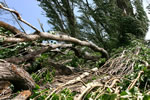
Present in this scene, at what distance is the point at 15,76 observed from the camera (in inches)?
73.3

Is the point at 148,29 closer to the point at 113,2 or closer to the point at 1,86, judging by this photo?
the point at 113,2

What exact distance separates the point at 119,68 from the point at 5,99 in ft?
6.17

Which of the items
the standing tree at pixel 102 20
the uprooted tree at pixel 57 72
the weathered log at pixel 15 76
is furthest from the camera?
the standing tree at pixel 102 20

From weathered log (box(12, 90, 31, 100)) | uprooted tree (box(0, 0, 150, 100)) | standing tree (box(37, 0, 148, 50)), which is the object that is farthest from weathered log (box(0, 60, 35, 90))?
standing tree (box(37, 0, 148, 50))

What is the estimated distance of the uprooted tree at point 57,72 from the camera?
1.54 m

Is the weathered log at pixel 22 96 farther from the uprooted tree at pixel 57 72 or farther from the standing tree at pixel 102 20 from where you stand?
the standing tree at pixel 102 20

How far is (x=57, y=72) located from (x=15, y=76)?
144 centimetres

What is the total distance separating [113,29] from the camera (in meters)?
6.27

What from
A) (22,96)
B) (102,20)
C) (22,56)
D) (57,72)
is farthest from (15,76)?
(102,20)

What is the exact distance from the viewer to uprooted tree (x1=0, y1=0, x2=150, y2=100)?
154 centimetres

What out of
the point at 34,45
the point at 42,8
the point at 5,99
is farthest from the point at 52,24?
the point at 5,99

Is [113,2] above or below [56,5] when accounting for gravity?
below

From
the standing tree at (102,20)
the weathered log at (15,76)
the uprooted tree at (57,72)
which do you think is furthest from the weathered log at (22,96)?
the standing tree at (102,20)

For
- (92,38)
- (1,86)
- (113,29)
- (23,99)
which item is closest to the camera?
(23,99)
